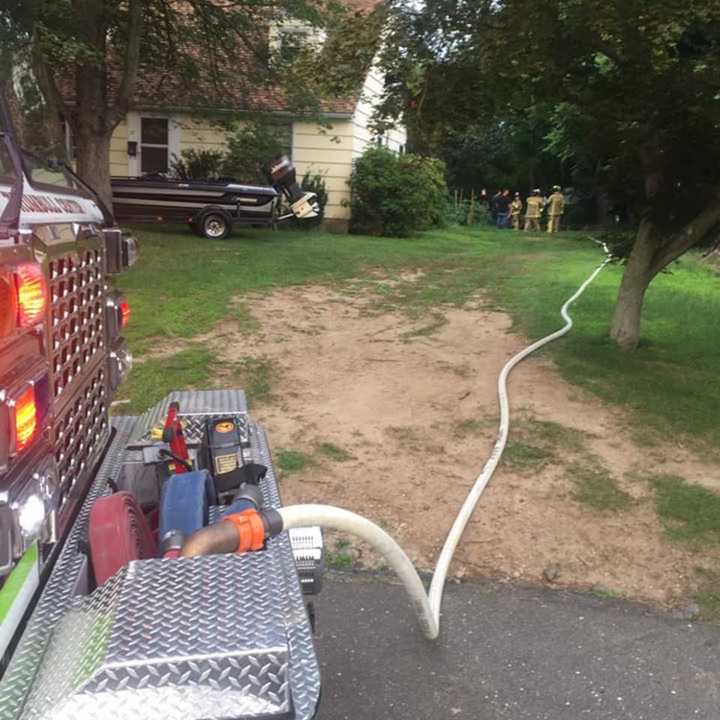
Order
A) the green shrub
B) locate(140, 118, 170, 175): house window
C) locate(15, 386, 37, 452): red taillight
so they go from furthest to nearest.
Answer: the green shrub, locate(140, 118, 170, 175): house window, locate(15, 386, 37, 452): red taillight

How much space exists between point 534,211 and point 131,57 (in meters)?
18.8

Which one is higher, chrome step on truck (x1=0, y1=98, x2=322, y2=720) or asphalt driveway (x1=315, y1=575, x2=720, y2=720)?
chrome step on truck (x1=0, y1=98, x2=322, y2=720)

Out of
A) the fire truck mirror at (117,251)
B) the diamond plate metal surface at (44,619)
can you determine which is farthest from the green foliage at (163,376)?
the diamond plate metal surface at (44,619)

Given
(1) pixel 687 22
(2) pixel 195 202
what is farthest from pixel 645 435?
(2) pixel 195 202

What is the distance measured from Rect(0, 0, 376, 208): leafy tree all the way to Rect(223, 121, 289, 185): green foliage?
8.25ft

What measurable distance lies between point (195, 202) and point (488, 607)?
50.1ft

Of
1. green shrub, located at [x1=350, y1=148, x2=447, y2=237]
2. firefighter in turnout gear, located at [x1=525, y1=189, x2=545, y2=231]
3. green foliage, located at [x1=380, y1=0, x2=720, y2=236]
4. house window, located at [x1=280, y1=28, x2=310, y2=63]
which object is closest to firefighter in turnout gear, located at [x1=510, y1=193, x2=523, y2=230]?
firefighter in turnout gear, located at [x1=525, y1=189, x2=545, y2=231]

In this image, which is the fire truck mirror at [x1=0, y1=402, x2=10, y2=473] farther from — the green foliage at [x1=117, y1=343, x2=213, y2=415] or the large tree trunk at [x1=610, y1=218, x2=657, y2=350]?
the large tree trunk at [x1=610, y1=218, x2=657, y2=350]

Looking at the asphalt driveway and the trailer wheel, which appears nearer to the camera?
Result: the asphalt driveway

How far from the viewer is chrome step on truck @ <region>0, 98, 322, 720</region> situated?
1.74 metres

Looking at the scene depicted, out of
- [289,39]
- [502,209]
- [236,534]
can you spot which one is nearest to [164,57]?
[289,39]

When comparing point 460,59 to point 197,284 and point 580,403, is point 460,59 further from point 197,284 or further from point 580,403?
point 197,284

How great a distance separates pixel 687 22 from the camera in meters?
5.25

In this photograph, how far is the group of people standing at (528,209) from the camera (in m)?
29.3
